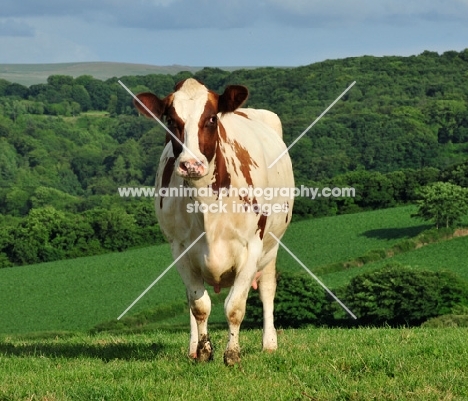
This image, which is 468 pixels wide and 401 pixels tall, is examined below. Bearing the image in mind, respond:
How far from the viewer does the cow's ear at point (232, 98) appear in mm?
9055

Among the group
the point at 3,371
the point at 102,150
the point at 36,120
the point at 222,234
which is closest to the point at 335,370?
the point at 222,234

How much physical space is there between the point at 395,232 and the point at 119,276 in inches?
993

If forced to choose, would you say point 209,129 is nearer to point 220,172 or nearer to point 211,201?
point 220,172

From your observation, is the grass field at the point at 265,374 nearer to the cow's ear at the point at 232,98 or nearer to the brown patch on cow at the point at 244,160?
the brown patch on cow at the point at 244,160

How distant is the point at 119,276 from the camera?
77.8m

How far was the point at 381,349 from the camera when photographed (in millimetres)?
9195

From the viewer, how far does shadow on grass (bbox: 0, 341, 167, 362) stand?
10.2 meters

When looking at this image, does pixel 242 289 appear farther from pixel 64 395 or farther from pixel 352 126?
pixel 352 126

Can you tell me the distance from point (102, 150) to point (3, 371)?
147576mm

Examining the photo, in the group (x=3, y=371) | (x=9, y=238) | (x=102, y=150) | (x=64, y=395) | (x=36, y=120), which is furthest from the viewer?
(x=36, y=120)

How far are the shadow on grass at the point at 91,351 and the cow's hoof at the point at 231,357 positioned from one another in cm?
102

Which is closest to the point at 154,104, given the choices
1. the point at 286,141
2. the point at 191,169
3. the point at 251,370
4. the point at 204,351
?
the point at 191,169

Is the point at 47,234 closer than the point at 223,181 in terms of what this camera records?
No

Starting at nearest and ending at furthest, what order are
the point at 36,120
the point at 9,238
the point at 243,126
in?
the point at 243,126, the point at 9,238, the point at 36,120
